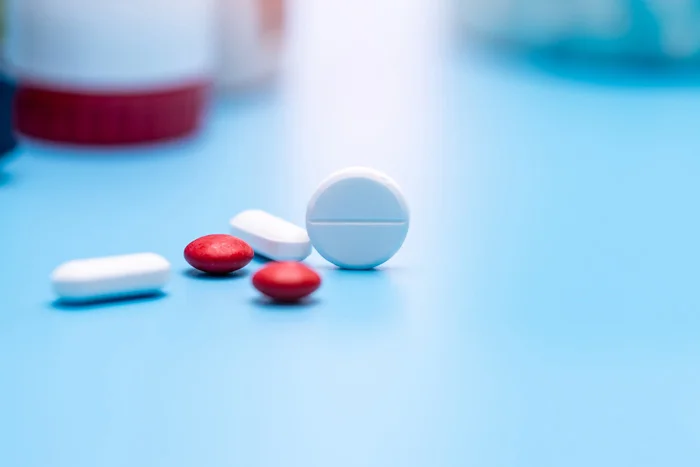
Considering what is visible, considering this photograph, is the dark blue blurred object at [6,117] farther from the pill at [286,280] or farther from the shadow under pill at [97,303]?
the pill at [286,280]

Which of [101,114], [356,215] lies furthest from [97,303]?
[101,114]

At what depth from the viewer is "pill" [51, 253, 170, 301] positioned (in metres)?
1.01

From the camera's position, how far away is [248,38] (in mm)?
1950

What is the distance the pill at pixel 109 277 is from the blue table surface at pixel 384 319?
2 cm

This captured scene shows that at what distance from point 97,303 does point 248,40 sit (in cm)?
104

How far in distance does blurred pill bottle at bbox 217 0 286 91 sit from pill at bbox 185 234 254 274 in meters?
0.91

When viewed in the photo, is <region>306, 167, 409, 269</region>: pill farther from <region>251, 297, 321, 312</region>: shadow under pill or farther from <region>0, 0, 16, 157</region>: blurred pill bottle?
<region>0, 0, 16, 157</region>: blurred pill bottle

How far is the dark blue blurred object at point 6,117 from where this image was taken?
A: 1.44 meters

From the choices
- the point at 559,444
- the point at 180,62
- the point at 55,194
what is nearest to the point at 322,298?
the point at 559,444

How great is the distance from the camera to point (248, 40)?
6.41 ft

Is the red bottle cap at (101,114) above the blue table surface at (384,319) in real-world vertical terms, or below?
above

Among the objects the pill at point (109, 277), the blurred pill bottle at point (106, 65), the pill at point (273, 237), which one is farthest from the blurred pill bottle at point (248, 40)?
the pill at point (109, 277)

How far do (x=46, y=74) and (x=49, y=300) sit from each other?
65 centimetres

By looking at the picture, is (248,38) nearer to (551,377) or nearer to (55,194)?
(55,194)
